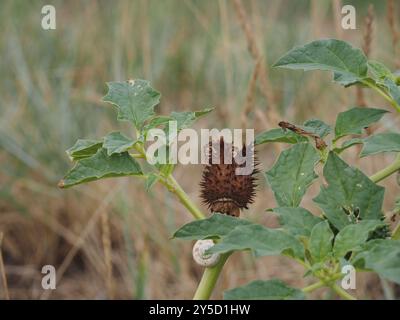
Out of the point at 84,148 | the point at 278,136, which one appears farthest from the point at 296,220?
the point at 84,148

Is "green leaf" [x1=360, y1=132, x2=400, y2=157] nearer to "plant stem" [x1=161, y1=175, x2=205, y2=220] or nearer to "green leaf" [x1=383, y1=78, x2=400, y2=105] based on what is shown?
"green leaf" [x1=383, y1=78, x2=400, y2=105]

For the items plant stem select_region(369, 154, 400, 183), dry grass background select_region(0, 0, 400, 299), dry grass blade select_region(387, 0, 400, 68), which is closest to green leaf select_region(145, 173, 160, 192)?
plant stem select_region(369, 154, 400, 183)

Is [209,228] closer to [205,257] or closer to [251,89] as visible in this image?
[205,257]

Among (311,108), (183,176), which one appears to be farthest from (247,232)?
(311,108)

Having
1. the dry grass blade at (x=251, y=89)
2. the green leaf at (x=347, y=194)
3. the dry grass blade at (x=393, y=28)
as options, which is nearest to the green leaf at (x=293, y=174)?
the green leaf at (x=347, y=194)
